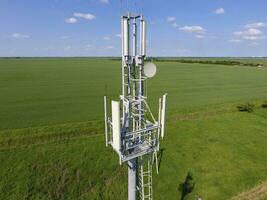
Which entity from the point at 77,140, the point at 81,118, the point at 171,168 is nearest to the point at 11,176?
the point at 77,140

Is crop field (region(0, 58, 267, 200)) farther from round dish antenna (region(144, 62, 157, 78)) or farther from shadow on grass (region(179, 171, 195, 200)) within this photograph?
round dish antenna (region(144, 62, 157, 78))

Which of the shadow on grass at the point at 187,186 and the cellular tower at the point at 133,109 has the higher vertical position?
the cellular tower at the point at 133,109

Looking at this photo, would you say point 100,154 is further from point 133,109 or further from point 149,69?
point 149,69

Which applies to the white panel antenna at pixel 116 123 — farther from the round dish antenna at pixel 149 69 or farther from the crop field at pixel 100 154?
the crop field at pixel 100 154

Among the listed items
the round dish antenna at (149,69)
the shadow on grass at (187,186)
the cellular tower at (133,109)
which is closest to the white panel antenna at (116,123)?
the cellular tower at (133,109)

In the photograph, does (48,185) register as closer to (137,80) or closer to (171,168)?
(171,168)

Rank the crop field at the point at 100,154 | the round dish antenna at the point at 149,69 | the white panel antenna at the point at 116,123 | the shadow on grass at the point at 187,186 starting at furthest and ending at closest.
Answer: the shadow on grass at the point at 187,186 < the crop field at the point at 100,154 < the round dish antenna at the point at 149,69 < the white panel antenna at the point at 116,123

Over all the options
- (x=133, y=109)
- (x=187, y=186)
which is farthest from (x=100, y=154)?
(x=133, y=109)

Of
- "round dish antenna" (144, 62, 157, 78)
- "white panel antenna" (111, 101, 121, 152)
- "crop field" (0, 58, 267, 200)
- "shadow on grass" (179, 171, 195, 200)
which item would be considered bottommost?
"shadow on grass" (179, 171, 195, 200)

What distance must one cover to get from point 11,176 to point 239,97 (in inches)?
1602

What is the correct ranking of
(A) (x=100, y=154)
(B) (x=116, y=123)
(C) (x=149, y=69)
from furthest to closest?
(A) (x=100, y=154) < (C) (x=149, y=69) < (B) (x=116, y=123)

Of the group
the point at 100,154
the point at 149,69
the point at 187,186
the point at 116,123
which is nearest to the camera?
the point at 116,123

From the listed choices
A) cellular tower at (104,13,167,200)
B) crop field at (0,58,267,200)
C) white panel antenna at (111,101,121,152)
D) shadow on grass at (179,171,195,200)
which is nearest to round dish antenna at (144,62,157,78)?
cellular tower at (104,13,167,200)

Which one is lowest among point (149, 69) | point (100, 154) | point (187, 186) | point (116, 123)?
point (187, 186)
